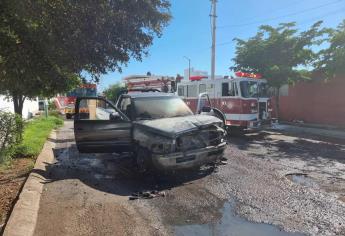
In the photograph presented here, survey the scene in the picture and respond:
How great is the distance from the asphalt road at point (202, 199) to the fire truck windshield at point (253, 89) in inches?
196

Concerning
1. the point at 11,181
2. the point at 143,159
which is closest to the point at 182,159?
the point at 143,159

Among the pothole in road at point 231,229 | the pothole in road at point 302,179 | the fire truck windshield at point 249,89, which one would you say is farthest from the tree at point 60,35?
the fire truck windshield at point 249,89

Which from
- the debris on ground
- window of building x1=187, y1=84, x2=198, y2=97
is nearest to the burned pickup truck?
the debris on ground

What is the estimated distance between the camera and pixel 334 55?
54.5 feet

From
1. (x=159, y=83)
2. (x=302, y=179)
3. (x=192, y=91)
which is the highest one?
(x=159, y=83)

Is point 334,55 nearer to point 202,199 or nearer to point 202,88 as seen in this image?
point 202,88

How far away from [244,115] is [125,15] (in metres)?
9.10

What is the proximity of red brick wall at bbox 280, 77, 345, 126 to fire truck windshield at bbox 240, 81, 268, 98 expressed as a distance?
5896mm

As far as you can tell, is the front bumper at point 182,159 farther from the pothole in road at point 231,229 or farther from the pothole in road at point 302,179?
the pothole in road at point 231,229

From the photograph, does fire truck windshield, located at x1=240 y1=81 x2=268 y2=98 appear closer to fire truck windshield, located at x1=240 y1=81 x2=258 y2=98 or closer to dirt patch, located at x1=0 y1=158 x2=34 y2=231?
fire truck windshield, located at x1=240 y1=81 x2=258 y2=98

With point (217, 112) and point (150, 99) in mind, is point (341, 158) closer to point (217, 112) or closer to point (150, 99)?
point (217, 112)

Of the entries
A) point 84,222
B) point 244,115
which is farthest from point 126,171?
point 244,115

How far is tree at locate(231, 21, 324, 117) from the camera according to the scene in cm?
1767

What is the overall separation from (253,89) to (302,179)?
7.64 metres
